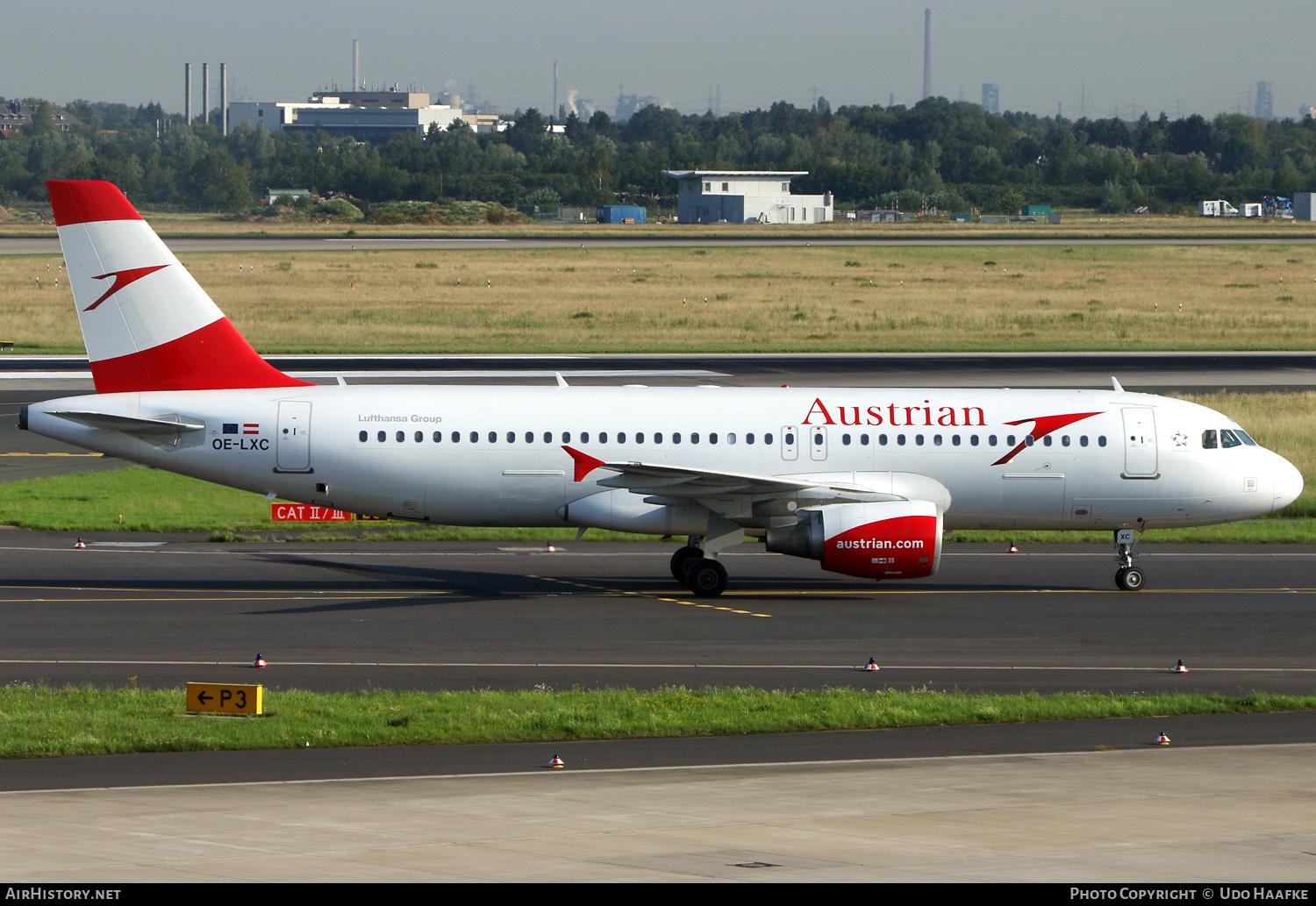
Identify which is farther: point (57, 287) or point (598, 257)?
point (598, 257)

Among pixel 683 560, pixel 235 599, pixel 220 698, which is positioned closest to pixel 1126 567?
pixel 683 560

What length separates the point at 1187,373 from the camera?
67062mm

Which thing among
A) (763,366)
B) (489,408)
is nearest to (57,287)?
(763,366)

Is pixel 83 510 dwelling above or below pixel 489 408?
below

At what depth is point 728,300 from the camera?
10100 cm

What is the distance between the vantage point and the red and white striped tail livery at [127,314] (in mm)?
31312

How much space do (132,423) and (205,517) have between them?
1075 centimetres

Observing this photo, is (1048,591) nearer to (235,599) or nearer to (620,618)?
(620,618)

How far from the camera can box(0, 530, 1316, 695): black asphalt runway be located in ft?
80.0

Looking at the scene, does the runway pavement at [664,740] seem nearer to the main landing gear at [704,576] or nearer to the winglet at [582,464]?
the main landing gear at [704,576]

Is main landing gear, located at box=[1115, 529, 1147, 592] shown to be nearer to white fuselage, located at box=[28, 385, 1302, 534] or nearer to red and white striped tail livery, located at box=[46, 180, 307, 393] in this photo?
white fuselage, located at box=[28, 385, 1302, 534]

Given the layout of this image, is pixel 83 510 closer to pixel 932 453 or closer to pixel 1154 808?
pixel 932 453
